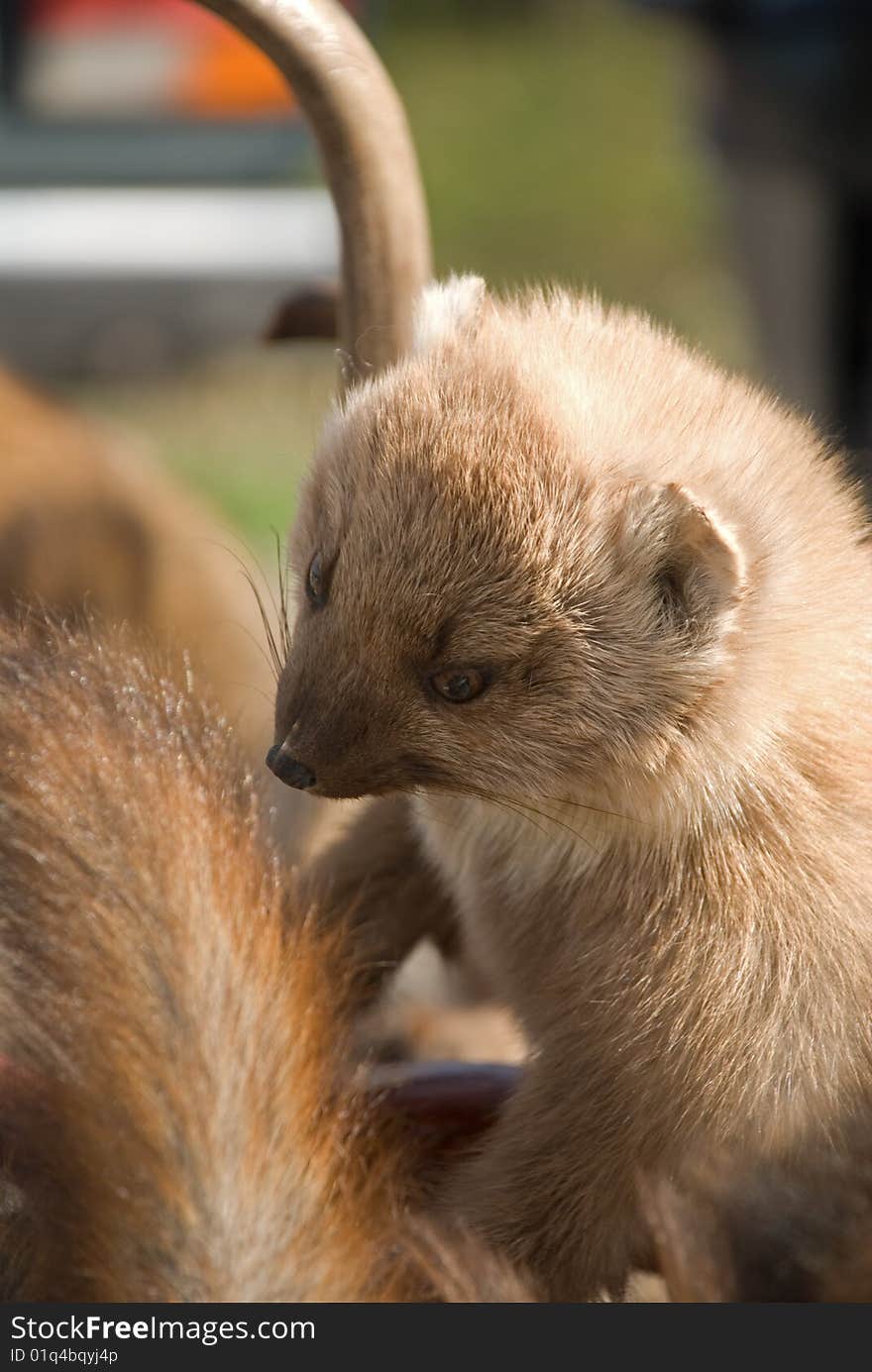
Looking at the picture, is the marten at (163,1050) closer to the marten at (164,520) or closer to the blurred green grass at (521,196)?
the marten at (164,520)

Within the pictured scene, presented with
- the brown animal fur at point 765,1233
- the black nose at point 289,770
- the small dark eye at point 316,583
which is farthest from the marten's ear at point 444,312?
the brown animal fur at point 765,1233

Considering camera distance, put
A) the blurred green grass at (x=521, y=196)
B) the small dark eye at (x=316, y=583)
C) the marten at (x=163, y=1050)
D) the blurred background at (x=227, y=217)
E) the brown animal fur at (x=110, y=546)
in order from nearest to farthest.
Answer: the marten at (x=163, y=1050), the small dark eye at (x=316, y=583), the brown animal fur at (x=110, y=546), the blurred background at (x=227, y=217), the blurred green grass at (x=521, y=196)

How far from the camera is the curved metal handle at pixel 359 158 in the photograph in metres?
1.38

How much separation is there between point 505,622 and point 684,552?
14 centimetres

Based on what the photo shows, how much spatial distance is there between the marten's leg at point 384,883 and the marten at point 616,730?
0.20 metres

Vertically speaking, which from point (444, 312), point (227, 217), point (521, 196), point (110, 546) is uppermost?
point (444, 312)

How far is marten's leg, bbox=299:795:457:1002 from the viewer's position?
1510 mm

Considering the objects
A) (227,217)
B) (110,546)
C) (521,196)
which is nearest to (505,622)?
(110,546)

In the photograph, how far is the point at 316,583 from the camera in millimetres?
1333

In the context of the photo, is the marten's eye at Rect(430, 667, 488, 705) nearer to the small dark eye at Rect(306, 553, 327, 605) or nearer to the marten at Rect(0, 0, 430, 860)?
the small dark eye at Rect(306, 553, 327, 605)

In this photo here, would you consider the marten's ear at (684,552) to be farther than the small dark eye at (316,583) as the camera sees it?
No

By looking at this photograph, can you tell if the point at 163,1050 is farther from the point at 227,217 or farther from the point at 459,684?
the point at 227,217

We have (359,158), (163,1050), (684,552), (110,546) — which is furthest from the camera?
(110,546)

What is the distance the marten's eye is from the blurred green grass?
2.59m
